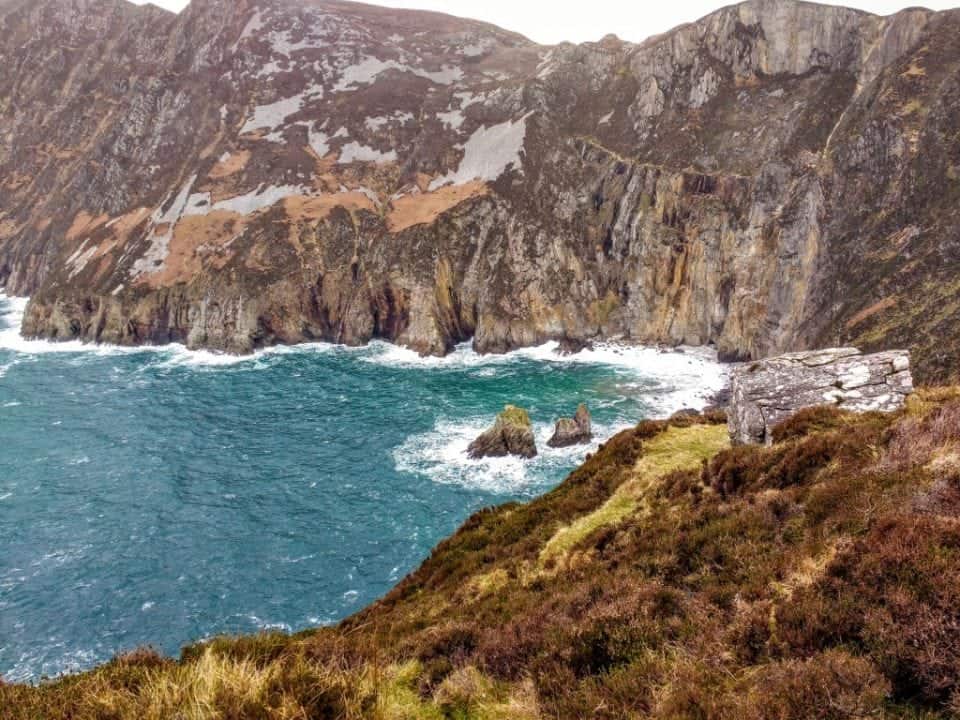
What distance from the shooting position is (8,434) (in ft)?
180

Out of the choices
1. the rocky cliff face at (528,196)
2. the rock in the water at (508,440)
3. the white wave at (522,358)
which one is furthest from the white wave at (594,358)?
the rock in the water at (508,440)

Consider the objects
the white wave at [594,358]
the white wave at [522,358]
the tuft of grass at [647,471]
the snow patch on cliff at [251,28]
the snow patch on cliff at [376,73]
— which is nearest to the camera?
the tuft of grass at [647,471]

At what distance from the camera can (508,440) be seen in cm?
4819

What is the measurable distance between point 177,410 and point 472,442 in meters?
33.0

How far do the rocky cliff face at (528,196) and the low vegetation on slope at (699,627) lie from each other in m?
37.3

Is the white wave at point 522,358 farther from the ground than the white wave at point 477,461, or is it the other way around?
the white wave at point 522,358

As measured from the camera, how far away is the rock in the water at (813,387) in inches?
552

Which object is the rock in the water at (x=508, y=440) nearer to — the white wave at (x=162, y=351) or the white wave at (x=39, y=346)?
the white wave at (x=162, y=351)

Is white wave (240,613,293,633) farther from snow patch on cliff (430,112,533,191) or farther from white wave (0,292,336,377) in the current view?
snow patch on cliff (430,112,533,191)

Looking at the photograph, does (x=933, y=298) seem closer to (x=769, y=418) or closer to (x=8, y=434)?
(x=769, y=418)

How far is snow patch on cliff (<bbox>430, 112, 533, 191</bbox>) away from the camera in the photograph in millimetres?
94875

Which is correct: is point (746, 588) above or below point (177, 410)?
above

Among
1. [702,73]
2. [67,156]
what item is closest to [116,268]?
[67,156]

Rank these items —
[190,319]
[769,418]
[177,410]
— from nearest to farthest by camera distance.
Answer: [769,418]
[177,410]
[190,319]
